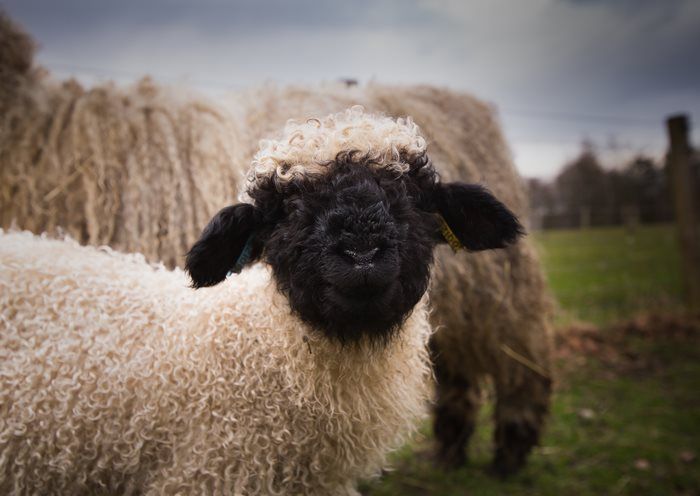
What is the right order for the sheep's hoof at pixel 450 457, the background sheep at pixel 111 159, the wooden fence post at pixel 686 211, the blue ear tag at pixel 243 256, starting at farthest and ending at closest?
1. the wooden fence post at pixel 686 211
2. the sheep's hoof at pixel 450 457
3. the background sheep at pixel 111 159
4. the blue ear tag at pixel 243 256

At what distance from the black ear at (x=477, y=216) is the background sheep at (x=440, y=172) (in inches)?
50.4

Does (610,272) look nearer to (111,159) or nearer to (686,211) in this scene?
(686,211)

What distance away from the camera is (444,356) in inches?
161

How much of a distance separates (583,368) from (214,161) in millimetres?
5113

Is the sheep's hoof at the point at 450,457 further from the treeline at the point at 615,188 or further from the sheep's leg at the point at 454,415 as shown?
the treeline at the point at 615,188

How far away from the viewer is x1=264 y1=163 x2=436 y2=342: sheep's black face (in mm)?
1645

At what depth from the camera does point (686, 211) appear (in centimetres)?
732

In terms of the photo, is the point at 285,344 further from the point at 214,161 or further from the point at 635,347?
the point at 635,347

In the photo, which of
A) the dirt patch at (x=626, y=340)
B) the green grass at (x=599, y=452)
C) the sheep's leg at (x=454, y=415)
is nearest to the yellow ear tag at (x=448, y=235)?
the sheep's leg at (x=454, y=415)

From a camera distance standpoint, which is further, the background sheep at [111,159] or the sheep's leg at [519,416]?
the sheep's leg at [519,416]

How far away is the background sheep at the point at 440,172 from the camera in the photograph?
3.30 m

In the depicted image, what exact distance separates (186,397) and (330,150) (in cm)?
115

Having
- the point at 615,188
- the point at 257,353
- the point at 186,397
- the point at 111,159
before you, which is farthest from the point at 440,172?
the point at 615,188

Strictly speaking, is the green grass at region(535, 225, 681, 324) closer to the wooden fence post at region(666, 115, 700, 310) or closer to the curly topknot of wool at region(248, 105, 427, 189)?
the wooden fence post at region(666, 115, 700, 310)
